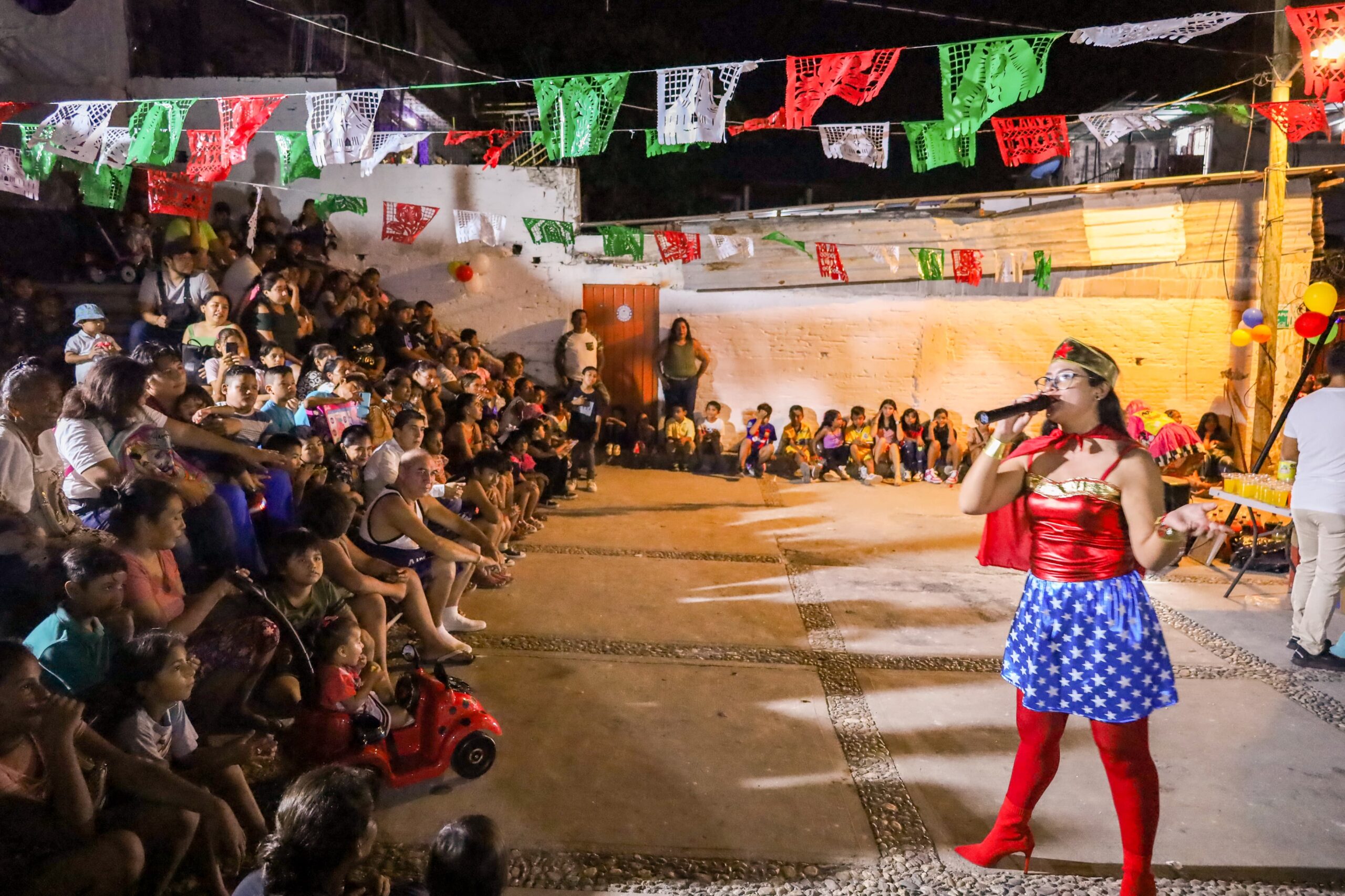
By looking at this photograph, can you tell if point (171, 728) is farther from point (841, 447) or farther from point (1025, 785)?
point (841, 447)

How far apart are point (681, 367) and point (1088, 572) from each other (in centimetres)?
918

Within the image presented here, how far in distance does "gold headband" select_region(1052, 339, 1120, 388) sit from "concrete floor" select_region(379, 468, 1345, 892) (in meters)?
1.76

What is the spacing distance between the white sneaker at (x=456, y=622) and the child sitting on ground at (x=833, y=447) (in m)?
6.68

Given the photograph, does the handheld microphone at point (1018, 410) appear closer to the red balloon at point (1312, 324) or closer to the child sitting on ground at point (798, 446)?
the red balloon at point (1312, 324)

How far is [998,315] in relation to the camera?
11.8 metres

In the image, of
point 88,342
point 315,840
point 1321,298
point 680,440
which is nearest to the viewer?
point 315,840

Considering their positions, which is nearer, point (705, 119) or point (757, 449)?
point (705, 119)

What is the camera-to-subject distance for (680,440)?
1150 cm

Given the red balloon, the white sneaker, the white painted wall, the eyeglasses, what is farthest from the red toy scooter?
the white painted wall

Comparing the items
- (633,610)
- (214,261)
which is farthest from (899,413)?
(214,261)

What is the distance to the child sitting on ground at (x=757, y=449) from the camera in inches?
448

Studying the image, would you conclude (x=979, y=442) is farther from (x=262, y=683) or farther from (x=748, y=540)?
(x=262, y=683)

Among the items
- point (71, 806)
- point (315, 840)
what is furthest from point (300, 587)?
point (315, 840)

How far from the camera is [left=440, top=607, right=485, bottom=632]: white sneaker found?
5.21 metres
